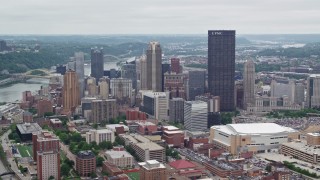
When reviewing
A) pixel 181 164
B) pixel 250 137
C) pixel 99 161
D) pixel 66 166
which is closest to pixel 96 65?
pixel 250 137

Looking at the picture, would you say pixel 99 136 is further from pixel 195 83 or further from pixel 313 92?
pixel 313 92

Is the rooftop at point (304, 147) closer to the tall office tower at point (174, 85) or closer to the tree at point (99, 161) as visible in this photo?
the tree at point (99, 161)

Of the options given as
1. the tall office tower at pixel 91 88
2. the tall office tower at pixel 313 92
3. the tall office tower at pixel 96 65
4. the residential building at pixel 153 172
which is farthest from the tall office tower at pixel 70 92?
the residential building at pixel 153 172

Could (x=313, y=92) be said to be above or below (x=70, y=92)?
below

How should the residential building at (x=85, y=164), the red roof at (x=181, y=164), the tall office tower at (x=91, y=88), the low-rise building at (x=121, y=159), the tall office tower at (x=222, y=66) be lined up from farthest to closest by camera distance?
the tall office tower at (x=91, y=88), the tall office tower at (x=222, y=66), the low-rise building at (x=121, y=159), the red roof at (x=181, y=164), the residential building at (x=85, y=164)

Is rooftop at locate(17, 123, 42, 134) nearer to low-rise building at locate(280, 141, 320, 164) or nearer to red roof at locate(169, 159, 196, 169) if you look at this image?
red roof at locate(169, 159, 196, 169)

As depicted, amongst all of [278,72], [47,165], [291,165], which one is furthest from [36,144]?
[278,72]
